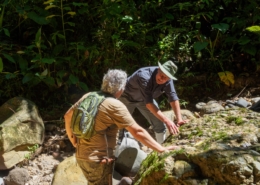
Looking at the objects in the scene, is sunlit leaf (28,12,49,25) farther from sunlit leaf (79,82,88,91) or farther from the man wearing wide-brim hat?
the man wearing wide-brim hat

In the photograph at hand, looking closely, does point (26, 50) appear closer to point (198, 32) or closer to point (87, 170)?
point (198, 32)

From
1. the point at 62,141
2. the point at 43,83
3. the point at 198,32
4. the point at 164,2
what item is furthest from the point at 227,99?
the point at 43,83

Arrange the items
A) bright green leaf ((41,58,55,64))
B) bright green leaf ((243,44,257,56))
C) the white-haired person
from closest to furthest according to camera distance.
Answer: the white-haired person
bright green leaf ((41,58,55,64))
bright green leaf ((243,44,257,56))

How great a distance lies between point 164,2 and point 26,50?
246 cm

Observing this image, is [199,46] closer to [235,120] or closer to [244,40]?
[244,40]

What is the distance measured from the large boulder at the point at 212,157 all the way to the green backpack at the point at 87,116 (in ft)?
1.69

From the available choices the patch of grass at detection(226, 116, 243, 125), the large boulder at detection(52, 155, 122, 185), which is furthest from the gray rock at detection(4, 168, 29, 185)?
the patch of grass at detection(226, 116, 243, 125)

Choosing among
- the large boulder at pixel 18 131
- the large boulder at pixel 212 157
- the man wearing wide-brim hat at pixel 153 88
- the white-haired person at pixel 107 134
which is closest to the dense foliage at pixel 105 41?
the large boulder at pixel 18 131

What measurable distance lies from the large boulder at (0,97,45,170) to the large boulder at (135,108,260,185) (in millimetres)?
2483

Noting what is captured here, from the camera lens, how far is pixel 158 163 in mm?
2525

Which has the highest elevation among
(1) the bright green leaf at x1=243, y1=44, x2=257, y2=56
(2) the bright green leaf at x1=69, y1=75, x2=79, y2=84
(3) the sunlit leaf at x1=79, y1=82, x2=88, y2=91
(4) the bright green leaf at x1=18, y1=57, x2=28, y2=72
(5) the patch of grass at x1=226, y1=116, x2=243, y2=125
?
(4) the bright green leaf at x1=18, y1=57, x2=28, y2=72

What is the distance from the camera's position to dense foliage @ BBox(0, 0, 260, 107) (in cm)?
564

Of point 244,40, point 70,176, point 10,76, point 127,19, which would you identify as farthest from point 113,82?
point 244,40

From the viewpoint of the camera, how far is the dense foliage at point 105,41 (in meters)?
5.64
